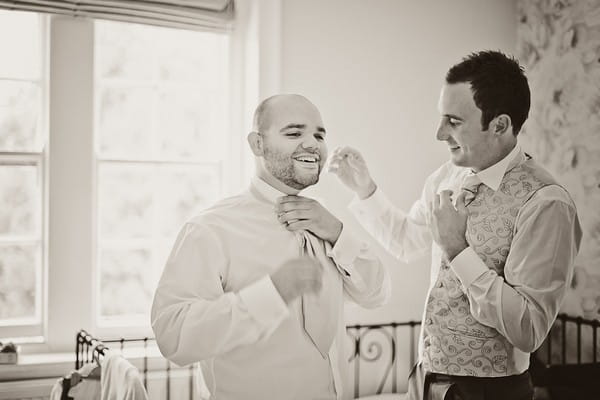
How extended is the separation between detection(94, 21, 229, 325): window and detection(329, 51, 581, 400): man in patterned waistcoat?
165 cm

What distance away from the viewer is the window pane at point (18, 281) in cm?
317

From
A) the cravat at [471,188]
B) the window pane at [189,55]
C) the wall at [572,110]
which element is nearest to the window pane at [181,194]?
the window pane at [189,55]

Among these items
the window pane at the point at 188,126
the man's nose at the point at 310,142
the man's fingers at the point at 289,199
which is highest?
the window pane at the point at 188,126

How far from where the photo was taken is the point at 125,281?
11.1 feet

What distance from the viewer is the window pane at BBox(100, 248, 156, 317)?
11.0ft

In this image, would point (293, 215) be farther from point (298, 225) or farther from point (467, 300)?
point (467, 300)

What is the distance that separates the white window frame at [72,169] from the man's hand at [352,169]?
0.81 m

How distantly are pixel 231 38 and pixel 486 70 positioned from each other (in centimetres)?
172

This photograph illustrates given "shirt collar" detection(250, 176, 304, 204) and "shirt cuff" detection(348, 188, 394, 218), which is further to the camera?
"shirt cuff" detection(348, 188, 394, 218)

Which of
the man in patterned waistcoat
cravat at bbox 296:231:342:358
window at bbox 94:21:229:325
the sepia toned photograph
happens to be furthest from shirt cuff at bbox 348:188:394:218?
window at bbox 94:21:229:325

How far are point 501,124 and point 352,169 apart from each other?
2.14 ft

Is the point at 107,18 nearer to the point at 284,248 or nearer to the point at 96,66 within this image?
the point at 96,66

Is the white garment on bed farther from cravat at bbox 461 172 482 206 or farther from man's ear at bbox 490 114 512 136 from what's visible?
man's ear at bbox 490 114 512 136

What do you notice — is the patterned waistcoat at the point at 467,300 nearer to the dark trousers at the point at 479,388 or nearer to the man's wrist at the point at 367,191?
the dark trousers at the point at 479,388
